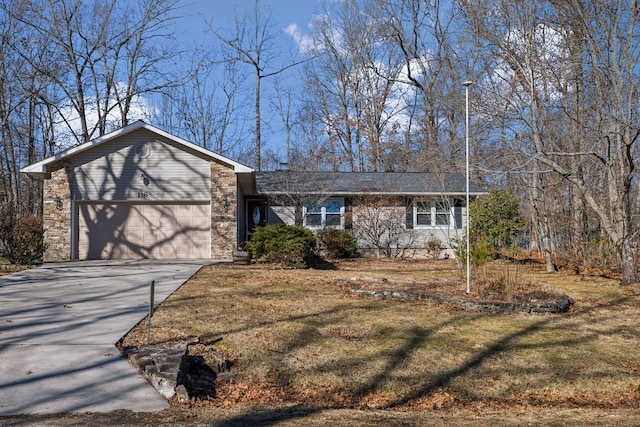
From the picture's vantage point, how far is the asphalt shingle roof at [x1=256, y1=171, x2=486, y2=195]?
20.8 meters

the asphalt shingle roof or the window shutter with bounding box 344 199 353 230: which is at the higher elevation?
the asphalt shingle roof

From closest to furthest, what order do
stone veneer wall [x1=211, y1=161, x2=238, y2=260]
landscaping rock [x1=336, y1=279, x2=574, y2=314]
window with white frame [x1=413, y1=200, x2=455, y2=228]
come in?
landscaping rock [x1=336, y1=279, x2=574, y2=314], stone veneer wall [x1=211, y1=161, x2=238, y2=260], window with white frame [x1=413, y1=200, x2=455, y2=228]

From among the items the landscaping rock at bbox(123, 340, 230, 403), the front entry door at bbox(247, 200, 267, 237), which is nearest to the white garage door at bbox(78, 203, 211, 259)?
the front entry door at bbox(247, 200, 267, 237)

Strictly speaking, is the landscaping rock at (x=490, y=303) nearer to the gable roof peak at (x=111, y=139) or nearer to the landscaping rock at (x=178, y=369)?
the landscaping rock at (x=178, y=369)

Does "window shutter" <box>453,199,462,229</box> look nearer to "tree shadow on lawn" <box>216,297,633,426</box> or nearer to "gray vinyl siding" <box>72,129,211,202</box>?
"gray vinyl siding" <box>72,129,211,202</box>

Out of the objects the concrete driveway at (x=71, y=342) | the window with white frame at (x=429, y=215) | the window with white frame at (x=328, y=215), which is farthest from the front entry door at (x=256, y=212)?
the concrete driveway at (x=71, y=342)

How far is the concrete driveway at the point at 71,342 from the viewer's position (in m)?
4.88

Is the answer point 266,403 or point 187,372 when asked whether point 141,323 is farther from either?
point 266,403

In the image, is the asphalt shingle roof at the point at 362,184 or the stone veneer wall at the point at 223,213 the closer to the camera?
the stone veneer wall at the point at 223,213

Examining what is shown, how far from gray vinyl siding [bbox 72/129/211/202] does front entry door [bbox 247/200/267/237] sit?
4705mm

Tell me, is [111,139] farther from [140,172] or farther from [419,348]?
[419,348]

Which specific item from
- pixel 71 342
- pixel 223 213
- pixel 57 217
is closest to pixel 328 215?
pixel 223 213

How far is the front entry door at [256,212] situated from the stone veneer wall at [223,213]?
177 inches

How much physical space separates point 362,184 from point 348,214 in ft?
4.84
